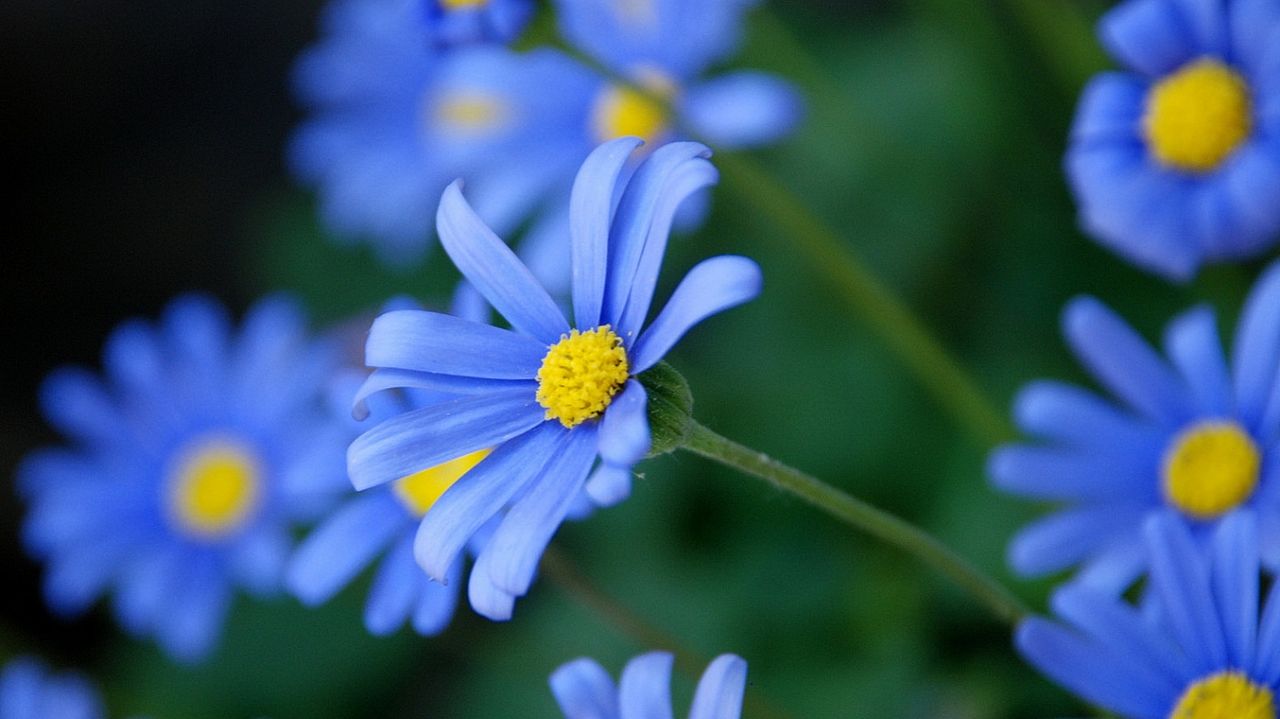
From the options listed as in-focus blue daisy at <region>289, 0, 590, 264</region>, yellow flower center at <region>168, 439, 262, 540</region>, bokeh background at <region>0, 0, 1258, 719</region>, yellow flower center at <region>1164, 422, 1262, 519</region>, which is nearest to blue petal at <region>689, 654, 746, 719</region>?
yellow flower center at <region>1164, 422, 1262, 519</region>

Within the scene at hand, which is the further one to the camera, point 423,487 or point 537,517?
point 423,487

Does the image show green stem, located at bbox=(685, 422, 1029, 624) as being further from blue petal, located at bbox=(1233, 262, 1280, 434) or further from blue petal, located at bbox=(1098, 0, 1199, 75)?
blue petal, located at bbox=(1098, 0, 1199, 75)

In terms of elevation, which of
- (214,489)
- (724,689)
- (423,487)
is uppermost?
(214,489)

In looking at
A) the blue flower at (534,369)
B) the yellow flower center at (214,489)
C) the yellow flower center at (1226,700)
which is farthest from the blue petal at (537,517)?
the yellow flower center at (214,489)

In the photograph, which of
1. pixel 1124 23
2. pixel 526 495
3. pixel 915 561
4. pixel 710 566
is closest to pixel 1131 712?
pixel 526 495

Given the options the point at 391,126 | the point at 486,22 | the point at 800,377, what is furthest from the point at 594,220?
the point at 391,126

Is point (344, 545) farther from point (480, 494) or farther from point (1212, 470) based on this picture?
point (1212, 470)

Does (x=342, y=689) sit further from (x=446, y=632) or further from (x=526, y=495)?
(x=526, y=495)
